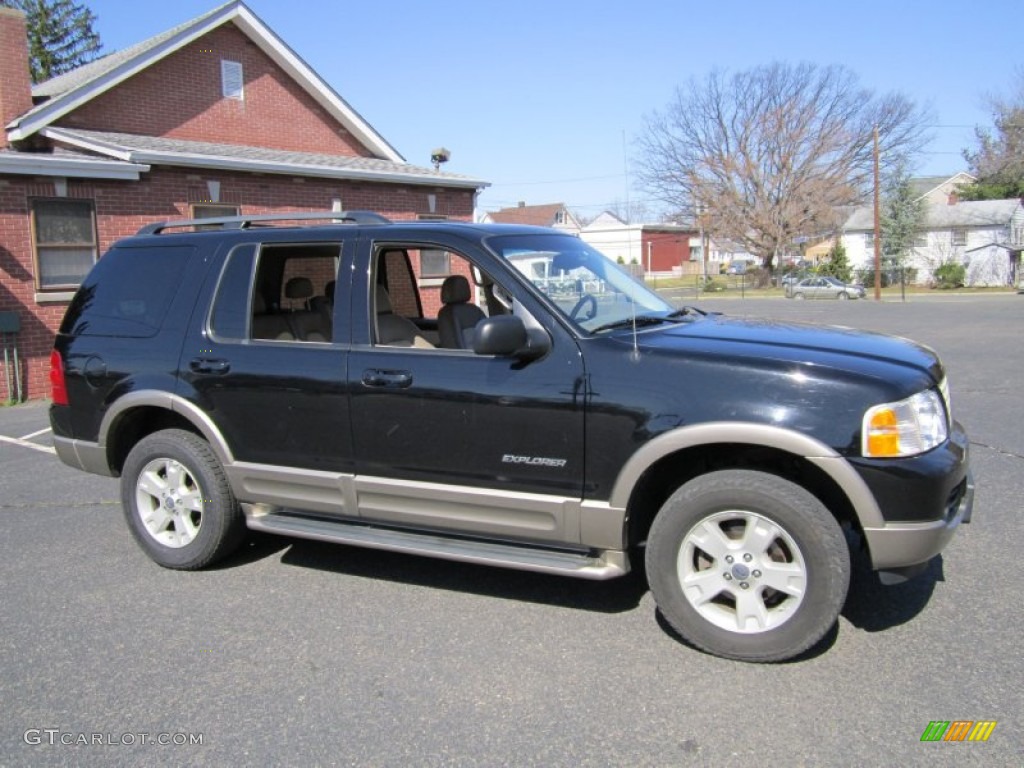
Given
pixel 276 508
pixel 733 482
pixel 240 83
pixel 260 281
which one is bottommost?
pixel 276 508

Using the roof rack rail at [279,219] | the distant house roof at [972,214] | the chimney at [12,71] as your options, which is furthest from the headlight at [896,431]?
the distant house roof at [972,214]

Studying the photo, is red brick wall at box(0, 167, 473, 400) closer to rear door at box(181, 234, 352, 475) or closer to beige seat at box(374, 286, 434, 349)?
rear door at box(181, 234, 352, 475)

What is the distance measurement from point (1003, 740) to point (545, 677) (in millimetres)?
1679

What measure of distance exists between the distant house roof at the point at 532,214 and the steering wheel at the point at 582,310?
78188 mm

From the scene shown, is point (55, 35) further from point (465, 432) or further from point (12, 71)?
point (465, 432)

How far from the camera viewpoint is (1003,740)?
2.95 meters

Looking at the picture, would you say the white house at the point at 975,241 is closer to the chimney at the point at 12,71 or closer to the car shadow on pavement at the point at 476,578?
the chimney at the point at 12,71

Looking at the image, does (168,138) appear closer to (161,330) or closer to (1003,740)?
(161,330)

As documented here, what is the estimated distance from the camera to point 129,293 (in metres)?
5.08

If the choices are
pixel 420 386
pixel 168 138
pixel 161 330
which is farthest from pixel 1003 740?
pixel 168 138

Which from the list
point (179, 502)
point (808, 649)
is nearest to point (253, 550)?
point (179, 502)

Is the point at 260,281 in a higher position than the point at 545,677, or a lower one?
higher

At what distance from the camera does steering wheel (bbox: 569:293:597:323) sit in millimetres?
4016

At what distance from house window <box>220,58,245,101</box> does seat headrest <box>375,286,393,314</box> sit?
1450 cm
